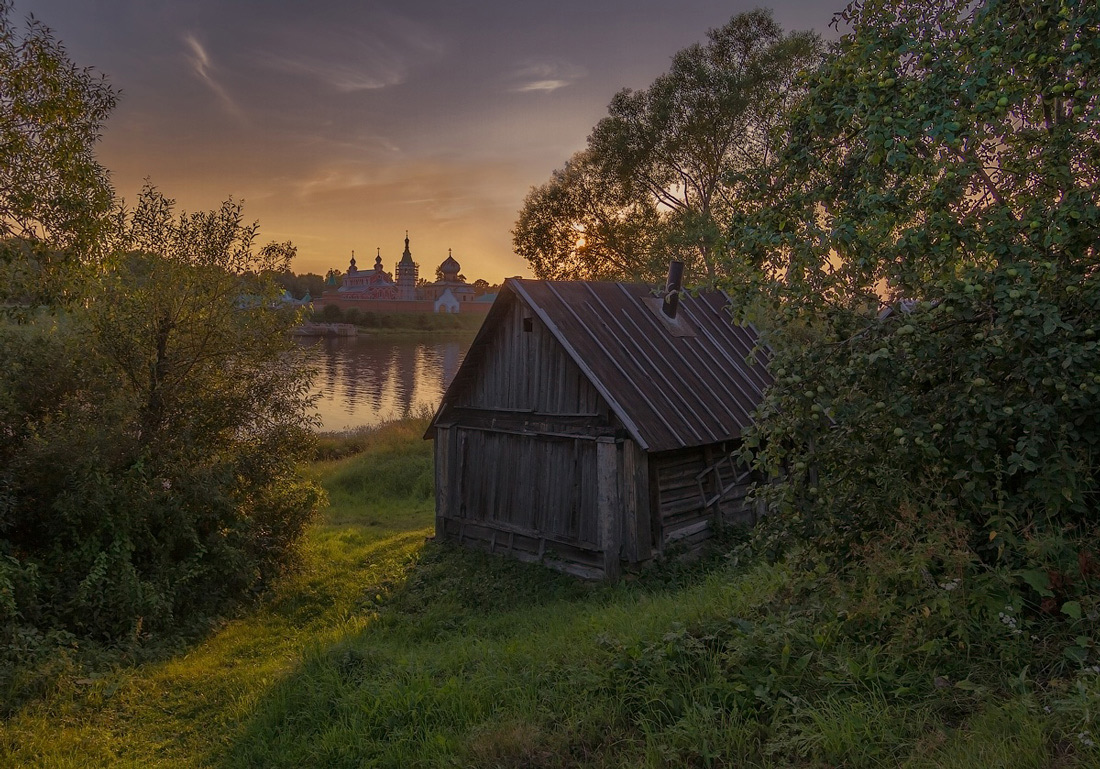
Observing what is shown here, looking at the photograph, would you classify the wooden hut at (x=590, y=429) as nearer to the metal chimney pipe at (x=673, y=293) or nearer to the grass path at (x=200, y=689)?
the metal chimney pipe at (x=673, y=293)

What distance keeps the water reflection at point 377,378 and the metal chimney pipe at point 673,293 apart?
7.01 meters

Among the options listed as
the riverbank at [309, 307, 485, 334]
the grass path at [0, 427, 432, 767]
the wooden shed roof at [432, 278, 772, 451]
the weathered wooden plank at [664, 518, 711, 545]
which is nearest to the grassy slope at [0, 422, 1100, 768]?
the grass path at [0, 427, 432, 767]

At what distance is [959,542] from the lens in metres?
4.19

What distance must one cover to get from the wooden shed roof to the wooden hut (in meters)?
0.03

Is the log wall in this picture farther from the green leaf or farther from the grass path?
the green leaf

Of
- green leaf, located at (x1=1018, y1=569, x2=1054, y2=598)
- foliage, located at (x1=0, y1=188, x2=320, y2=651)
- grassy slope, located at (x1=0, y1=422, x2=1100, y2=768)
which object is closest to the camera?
grassy slope, located at (x1=0, y1=422, x2=1100, y2=768)

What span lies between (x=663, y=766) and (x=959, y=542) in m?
2.28

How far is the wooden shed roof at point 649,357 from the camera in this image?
426 inches

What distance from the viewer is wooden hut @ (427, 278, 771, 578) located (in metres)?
10.8

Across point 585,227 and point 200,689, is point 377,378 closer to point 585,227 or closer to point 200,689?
point 585,227

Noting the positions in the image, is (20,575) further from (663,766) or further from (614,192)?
(614,192)

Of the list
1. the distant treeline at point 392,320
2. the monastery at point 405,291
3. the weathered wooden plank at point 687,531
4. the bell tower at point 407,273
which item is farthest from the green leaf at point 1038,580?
the bell tower at point 407,273

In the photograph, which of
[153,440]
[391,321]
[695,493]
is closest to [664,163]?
[695,493]

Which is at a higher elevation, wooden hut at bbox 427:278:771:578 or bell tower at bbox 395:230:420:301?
bell tower at bbox 395:230:420:301
